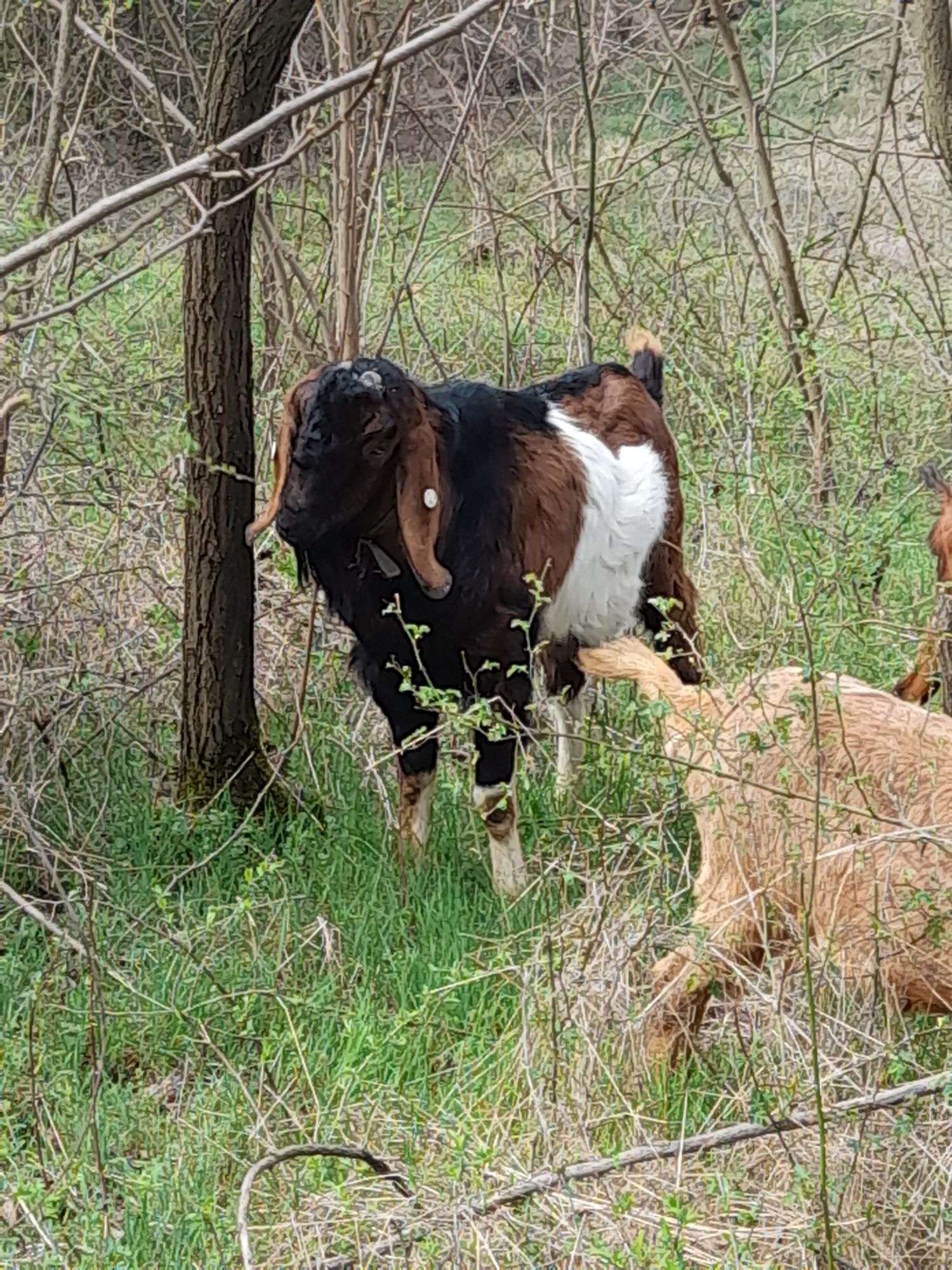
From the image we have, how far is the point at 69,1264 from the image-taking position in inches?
118

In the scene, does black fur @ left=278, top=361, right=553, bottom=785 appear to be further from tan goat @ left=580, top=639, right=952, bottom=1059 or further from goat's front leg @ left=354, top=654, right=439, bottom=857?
tan goat @ left=580, top=639, right=952, bottom=1059

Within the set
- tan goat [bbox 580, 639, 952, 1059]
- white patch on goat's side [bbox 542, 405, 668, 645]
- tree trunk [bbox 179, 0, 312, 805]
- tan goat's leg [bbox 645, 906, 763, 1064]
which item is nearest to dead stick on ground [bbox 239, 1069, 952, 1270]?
tan goat [bbox 580, 639, 952, 1059]

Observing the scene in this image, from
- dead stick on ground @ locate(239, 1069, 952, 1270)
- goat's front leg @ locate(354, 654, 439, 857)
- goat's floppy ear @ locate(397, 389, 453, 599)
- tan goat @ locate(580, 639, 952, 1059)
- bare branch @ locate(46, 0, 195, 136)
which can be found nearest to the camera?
dead stick on ground @ locate(239, 1069, 952, 1270)

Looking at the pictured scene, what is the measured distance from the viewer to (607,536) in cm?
536

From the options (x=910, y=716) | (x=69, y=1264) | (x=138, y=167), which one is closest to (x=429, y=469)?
(x=910, y=716)

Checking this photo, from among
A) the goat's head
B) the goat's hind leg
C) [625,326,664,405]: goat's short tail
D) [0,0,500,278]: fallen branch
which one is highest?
[0,0,500,278]: fallen branch

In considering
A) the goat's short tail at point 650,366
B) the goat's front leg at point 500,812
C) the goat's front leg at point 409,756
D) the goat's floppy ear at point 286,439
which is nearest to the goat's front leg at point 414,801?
Answer: the goat's front leg at point 409,756

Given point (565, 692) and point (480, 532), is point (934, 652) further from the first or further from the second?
point (565, 692)

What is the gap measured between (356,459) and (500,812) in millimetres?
1143

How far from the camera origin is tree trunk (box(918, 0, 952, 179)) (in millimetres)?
5988

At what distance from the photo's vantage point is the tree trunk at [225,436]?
15.3ft

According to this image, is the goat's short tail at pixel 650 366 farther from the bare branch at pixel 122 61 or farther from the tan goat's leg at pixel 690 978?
the tan goat's leg at pixel 690 978

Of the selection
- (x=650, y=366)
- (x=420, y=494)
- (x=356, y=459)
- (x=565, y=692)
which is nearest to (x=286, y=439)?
(x=356, y=459)

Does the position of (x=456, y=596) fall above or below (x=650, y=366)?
below
